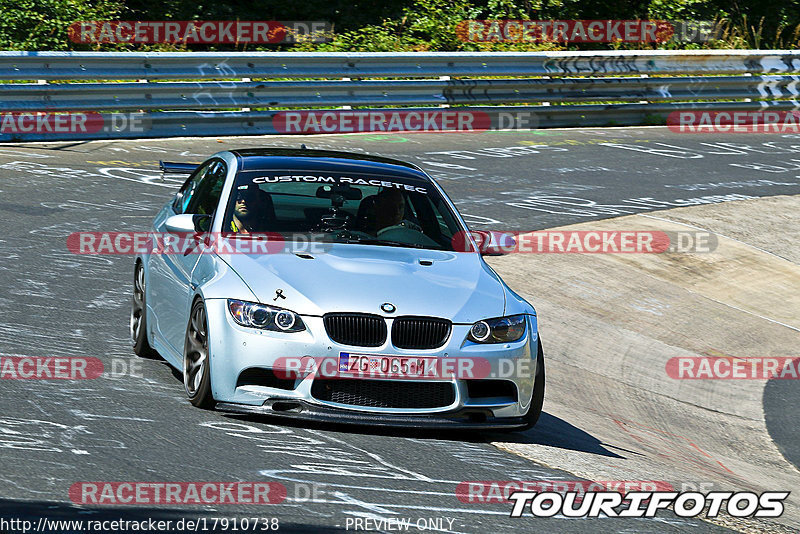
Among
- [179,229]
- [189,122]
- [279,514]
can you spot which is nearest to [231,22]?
[189,122]

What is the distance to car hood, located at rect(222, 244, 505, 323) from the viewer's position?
22.7 feet

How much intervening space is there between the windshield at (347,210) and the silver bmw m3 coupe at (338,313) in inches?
0.5

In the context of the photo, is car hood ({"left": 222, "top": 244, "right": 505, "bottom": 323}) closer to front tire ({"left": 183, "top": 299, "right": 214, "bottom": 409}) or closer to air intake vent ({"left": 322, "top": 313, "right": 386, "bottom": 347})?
air intake vent ({"left": 322, "top": 313, "right": 386, "bottom": 347})

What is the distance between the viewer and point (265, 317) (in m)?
6.86

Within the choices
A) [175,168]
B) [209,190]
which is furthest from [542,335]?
[209,190]

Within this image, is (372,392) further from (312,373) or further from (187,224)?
(187,224)

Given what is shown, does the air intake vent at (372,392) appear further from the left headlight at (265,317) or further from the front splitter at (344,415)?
the left headlight at (265,317)

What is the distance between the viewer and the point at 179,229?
7.78 metres

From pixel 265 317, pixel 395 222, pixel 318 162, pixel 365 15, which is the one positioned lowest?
pixel 265 317

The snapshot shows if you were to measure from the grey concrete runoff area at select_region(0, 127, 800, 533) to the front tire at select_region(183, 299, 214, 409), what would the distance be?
0.11 meters

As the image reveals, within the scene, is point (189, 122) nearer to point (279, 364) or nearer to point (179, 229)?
point (179, 229)

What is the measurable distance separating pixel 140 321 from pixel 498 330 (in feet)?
9.42

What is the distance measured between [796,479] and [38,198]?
8.90 meters

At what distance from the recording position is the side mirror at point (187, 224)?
7.77 metres
